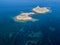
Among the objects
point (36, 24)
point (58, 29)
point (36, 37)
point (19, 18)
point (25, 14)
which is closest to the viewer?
point (36, 37)

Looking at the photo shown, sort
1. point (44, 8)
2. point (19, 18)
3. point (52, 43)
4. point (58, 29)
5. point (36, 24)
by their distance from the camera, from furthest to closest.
A: point (44, 8)
point (19, 18)
point (36, 24)
point (58, 29)
point (52, 43)

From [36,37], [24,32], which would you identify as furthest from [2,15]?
[36,37]

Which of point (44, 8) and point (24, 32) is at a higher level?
point (44, 8)

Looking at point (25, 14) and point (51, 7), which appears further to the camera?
point (51, 7)

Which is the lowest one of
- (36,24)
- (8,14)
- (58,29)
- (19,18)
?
(58,29)

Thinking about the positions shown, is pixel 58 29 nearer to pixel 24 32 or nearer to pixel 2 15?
pixel 24 32

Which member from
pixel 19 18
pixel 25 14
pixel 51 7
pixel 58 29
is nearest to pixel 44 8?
pixel 51 7
